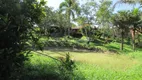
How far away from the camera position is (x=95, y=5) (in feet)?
97.6

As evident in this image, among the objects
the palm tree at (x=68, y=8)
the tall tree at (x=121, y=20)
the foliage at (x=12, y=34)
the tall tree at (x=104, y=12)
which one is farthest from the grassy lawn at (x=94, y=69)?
the palm tree at (x=68, y=8)

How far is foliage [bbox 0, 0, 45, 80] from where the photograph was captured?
4699 millimetres

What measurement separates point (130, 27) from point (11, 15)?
66.0 ft

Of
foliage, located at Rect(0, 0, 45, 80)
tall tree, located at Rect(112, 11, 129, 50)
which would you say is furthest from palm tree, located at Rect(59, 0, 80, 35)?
foliage, located at Rect(0, 0, 45, 80)

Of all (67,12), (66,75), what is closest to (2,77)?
(66,75)

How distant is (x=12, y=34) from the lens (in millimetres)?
4828

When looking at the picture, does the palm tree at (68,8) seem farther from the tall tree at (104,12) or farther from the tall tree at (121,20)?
the tall tree at (121,20)

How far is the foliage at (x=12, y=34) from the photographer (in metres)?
4.70

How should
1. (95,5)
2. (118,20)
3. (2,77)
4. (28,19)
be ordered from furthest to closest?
(95,5), (118,20), (28,19), (2,77)

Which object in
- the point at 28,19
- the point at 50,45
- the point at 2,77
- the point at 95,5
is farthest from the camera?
the point at 95,5

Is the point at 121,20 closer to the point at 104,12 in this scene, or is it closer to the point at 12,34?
the point at 104,12

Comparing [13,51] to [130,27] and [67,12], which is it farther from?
[67,12]

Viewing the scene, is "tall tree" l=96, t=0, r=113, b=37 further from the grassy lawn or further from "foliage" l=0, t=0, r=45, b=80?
"foliage" l=0, t=0, r=45, b=80

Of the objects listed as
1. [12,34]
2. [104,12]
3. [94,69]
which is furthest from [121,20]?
[12,34]
